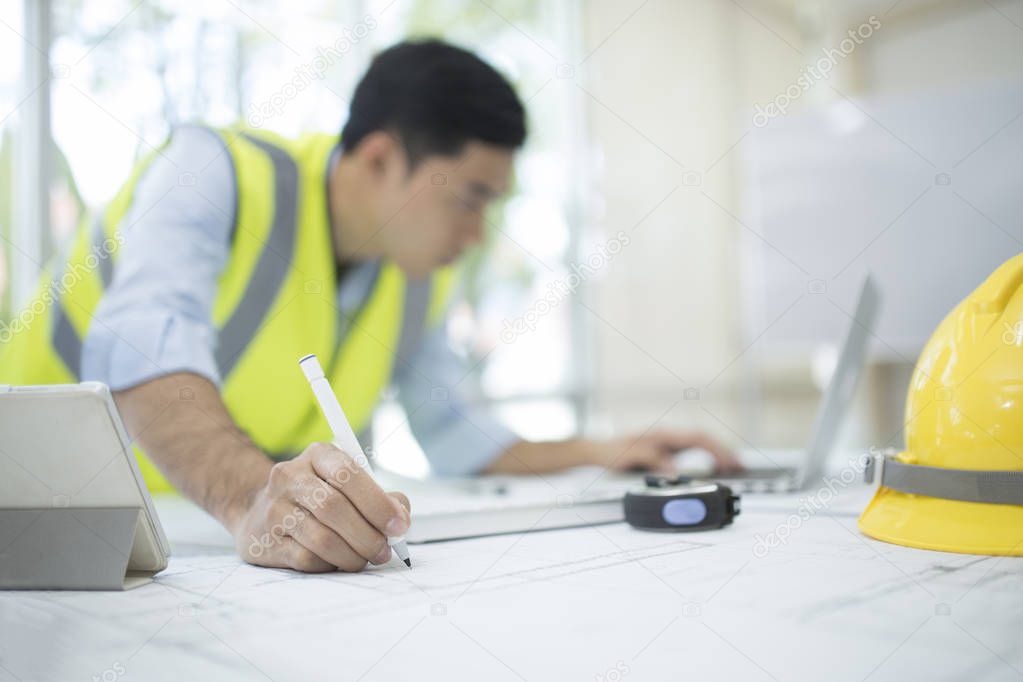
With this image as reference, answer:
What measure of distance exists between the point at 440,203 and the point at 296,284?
1.13ft

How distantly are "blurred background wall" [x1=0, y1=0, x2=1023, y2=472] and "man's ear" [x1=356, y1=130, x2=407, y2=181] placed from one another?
0.48 meters

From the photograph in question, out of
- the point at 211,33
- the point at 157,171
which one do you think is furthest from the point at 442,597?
the point at 211,33

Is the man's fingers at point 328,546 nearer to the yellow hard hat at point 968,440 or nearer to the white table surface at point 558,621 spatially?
the white table surface at point 558,621

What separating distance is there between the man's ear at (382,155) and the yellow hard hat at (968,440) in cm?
112

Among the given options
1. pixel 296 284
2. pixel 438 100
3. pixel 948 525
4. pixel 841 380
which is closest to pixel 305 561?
pixel 948 525

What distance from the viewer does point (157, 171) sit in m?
1.23

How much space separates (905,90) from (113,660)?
173 inches

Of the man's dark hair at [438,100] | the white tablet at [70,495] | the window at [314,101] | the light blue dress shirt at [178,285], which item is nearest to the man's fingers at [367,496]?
the white tablet at [70,495]

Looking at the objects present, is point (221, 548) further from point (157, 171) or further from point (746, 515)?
point (157, 171)

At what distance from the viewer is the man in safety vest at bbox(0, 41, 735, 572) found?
3.15ft

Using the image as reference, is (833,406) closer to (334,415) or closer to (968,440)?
(968,440)

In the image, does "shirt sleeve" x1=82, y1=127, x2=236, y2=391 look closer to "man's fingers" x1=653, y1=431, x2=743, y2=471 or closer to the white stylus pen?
the white stylus pen

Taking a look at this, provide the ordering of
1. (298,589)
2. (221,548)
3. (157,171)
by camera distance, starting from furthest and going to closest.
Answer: (157,171) → (221,548) → (298,589)

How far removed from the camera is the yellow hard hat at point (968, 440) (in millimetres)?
631
